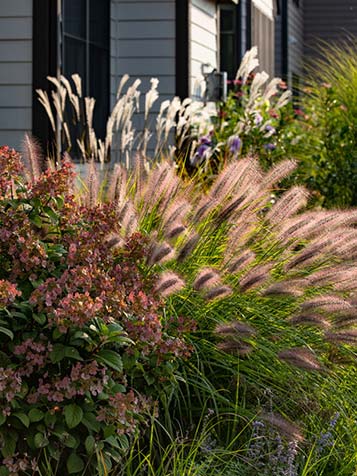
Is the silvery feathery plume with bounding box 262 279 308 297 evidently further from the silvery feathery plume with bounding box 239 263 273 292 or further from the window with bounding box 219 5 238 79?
the window with bounding box 219 5 238 79

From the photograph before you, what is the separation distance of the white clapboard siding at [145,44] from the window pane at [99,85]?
0.86 feet

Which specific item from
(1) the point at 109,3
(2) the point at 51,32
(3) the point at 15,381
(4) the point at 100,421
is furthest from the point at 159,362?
(1) the point at 109,3

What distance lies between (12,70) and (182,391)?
4800 mm

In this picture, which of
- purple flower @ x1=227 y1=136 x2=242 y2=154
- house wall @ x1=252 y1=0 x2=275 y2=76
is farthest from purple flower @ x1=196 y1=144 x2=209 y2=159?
house wall @ x1=252 y1=0 x2=275 y2=76

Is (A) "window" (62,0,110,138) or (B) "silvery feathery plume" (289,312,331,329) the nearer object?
(B) "silvery feathery plume" (289,312,331,329)

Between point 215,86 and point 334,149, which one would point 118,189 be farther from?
point 215,86

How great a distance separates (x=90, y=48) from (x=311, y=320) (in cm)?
650

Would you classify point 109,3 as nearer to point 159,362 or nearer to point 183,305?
point 183,305

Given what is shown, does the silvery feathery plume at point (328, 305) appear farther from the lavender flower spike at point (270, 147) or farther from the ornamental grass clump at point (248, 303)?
the lavender flower spike at point (270, 147)

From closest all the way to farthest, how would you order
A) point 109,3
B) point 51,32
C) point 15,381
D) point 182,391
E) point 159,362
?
point 15,381
point 159,362
point 182,391
point 51,32
point 109,3

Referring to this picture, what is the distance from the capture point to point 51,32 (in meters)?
7.82

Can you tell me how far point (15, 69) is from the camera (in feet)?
26.3

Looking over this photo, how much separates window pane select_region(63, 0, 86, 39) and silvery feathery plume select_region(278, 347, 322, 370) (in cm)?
602

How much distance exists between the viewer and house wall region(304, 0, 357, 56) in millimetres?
25547
